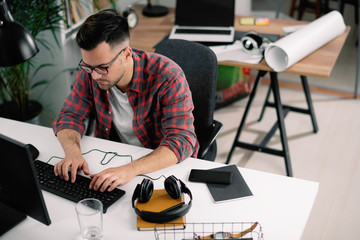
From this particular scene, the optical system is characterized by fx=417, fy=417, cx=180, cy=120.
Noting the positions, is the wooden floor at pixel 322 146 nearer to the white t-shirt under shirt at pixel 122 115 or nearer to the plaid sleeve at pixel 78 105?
the white t-shirt under shirt at pixel 122 115

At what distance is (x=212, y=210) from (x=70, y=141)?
2.16 ft

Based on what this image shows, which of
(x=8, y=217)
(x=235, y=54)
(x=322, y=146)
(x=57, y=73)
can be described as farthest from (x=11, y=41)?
(x=322, y=146)

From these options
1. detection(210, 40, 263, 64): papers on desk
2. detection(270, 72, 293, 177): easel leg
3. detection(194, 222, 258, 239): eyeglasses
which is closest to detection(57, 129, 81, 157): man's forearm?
detection(194, 222, 258, 239): eyeglasses

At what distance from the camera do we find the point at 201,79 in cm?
187

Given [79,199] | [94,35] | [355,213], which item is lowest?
[355,213]

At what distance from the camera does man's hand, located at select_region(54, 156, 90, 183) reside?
1.51 metres

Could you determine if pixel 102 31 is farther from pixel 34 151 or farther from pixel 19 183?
pixel 19 183

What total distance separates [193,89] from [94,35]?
546mm

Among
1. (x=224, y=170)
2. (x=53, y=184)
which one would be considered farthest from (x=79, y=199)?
(x=224, y=170)

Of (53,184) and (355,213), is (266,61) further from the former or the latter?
(53,184)

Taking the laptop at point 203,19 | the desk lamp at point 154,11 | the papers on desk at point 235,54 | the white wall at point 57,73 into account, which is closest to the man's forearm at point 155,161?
the papers on desk at point 235,54

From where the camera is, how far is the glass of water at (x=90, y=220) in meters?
1.24

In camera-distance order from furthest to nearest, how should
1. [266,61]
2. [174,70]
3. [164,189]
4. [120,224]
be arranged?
[266,61] → [174,70] → [164,189] → [120,224]

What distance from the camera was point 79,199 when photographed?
1401 mm
